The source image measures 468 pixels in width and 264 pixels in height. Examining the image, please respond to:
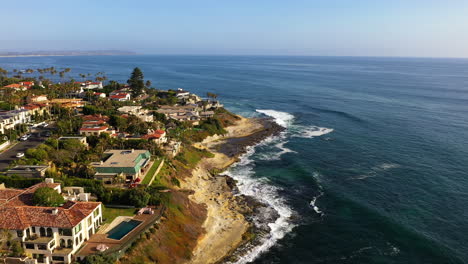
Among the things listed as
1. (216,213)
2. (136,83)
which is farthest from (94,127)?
(136,83)

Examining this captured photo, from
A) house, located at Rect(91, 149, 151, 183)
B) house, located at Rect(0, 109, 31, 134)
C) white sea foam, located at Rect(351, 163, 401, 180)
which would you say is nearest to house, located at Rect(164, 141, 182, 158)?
house, located at Rect(91, 149, 151, 183)

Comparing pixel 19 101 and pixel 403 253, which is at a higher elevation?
pixel 19 101

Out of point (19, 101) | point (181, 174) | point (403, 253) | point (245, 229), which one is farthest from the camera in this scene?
point (19, 101)

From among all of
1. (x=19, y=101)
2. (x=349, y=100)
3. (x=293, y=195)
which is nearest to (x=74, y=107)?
(x=19, y=101)

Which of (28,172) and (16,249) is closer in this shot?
(16,249)

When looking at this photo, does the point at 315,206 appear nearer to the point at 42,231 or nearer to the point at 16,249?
the point at 42,231

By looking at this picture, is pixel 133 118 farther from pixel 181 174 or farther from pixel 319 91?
pixel 319 91

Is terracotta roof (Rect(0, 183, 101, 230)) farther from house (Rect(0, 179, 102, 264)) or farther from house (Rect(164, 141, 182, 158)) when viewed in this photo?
house (Rect(164, 141, 182, 158))
